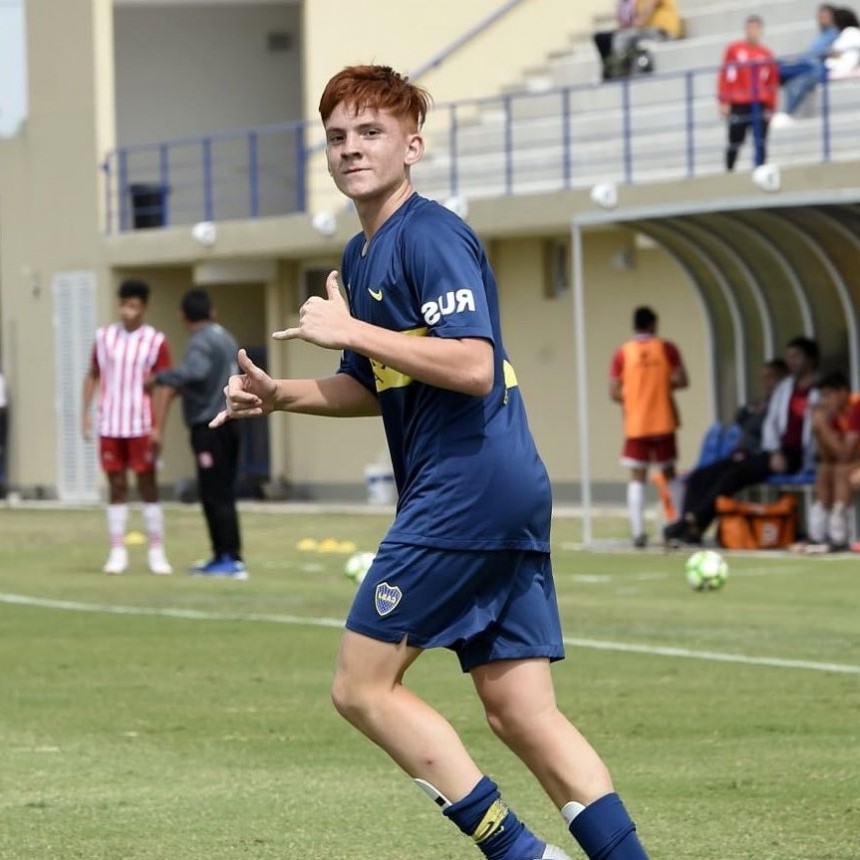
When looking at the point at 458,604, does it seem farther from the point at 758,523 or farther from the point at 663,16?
the point at 663,16

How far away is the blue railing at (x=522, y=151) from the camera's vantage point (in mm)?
28922

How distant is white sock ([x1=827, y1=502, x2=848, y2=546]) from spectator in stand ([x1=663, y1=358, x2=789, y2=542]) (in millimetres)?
1373

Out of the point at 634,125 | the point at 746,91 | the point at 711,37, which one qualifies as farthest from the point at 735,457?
the point at 711,37

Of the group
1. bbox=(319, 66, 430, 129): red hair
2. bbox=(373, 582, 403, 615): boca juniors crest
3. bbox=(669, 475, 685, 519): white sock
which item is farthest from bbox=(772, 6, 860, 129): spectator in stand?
bbox=(373, 582, 403, 615): boca juniors crest

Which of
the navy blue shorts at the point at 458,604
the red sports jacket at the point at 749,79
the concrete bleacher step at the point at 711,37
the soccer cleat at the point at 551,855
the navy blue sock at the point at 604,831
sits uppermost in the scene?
the concrete bleacher step at the point at 711,37

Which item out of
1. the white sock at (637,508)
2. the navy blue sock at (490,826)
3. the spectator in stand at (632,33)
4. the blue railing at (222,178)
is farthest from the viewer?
the blue railing at (222,178)

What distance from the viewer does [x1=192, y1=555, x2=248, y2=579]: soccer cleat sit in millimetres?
18094

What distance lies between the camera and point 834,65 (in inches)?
1117

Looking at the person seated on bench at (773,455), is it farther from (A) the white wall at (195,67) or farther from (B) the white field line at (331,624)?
(A) the white wall at (195,67)

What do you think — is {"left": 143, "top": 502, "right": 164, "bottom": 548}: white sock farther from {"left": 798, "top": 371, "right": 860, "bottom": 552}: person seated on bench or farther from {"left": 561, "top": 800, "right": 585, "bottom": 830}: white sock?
{"left": 561, "top": 800, "right": 585, "bottom": 830}: white sock

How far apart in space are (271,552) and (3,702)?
11.4 meters

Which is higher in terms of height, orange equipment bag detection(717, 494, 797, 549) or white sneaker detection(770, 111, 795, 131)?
white sneaker detection(770, 111, 795, 131)

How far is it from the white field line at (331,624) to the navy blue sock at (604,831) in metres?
5.90

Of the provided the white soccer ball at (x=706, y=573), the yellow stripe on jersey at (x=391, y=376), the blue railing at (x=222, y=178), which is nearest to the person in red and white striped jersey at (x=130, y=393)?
the white soccer ball at (x=706, y=573)
